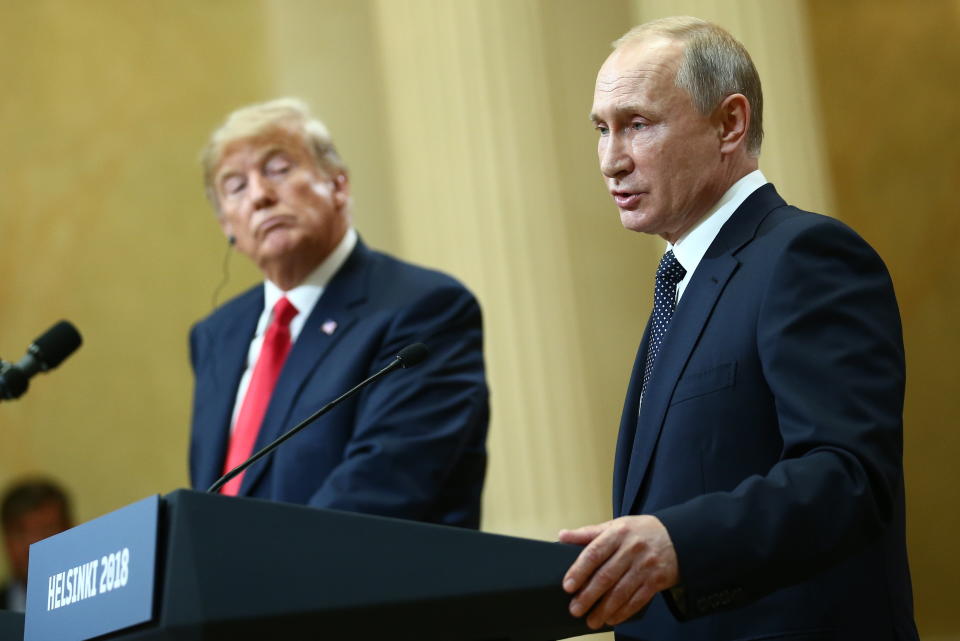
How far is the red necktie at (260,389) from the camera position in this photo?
373 centimetres

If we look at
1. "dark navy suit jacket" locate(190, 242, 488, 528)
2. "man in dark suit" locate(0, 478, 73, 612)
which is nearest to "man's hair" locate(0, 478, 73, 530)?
"man in dark suit" locate(0, 478, 73, 612)

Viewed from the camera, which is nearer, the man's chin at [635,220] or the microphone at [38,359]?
the man's chin at [635,220]

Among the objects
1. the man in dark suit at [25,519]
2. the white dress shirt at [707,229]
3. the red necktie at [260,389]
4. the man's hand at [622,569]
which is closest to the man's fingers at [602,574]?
the man's hand at [622,569]

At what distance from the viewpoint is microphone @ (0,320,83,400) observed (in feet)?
10.3

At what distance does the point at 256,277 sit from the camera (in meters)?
6.90

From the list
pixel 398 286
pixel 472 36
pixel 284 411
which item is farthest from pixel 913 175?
pixel 284 411

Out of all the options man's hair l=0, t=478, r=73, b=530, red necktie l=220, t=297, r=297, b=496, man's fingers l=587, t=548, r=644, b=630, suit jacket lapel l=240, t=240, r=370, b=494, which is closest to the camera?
man's fingers l=587, t=548, r=644, b=630

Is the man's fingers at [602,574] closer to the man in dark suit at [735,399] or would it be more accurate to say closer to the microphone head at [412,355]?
the man in dark suit at [735,399]

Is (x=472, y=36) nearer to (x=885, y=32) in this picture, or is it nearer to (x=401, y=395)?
(x=885, y=32)

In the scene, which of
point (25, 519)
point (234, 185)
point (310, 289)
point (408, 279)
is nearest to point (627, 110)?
point (408, 279)

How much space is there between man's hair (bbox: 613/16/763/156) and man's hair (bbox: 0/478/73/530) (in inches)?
180

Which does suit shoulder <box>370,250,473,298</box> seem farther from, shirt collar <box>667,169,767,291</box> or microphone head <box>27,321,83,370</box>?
shirt collar <box>667,169,767,291</box>

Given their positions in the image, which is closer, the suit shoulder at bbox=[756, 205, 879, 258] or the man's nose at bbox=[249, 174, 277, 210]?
the suit shoulder at bbox=[756, 205, 879, 258]

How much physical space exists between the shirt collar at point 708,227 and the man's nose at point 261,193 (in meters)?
1.87
